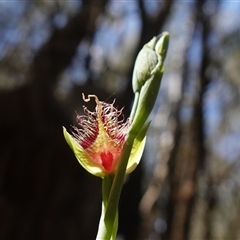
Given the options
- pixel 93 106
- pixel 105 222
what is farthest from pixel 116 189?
pixel 93 106

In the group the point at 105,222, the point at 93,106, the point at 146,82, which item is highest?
the point at 93,106

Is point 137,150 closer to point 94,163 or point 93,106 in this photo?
point 94,163

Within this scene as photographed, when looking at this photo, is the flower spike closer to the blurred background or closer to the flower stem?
the flower stem

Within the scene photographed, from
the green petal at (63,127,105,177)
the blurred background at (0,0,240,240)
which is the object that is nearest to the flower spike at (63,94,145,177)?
the green petal at (63,127,105,177)

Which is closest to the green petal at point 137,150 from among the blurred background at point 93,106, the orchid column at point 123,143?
the orchid column at point 123,143

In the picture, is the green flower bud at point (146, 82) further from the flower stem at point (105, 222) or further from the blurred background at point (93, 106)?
the blurred background at point (93, 106)
